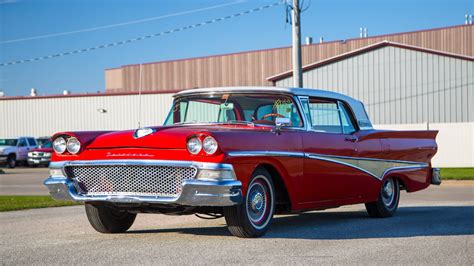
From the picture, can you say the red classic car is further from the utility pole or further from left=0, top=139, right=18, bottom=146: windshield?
left=0, top=139, right=18, bottom=146: windshield

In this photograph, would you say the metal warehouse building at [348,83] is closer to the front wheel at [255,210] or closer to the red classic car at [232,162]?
the red classic car at [232,162]

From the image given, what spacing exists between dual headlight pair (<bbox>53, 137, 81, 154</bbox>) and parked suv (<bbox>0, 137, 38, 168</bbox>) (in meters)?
36.5

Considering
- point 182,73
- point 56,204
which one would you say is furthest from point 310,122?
point 182,73

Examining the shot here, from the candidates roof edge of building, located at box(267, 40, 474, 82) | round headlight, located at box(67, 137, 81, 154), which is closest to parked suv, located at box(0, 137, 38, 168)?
roof edge of building, located at box(267, 40, 474, 82)

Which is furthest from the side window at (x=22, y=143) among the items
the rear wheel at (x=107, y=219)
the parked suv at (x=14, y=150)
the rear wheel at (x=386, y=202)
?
the rear wheel at (x=107, y=219)

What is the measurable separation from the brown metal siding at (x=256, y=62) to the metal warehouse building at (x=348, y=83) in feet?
0.22

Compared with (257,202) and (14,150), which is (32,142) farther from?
(257,202)

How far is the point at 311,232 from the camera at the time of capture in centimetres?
959

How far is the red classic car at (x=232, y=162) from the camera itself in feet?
27.3

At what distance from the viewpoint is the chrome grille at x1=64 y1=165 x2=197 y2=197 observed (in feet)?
27.5

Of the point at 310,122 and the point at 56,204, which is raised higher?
the point at 310,122

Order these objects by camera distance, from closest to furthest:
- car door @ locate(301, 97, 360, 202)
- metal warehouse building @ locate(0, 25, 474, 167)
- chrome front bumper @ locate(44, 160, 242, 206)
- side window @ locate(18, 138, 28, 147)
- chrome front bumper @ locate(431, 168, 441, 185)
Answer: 1. chrome front bumper @ locate(44, 160, 242, 206)
2. car door @ locate(301, 97, 360, 202)
3. chrome front bumper @ locate(431, 168, 441, 185)
4. metal warehouse building @ locate(0, 25, 474, 167)
5. side window @ locate(18, 138, 28, 147)

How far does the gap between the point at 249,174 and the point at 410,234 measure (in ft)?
7.08

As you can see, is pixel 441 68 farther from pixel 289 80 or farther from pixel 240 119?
pixel 240 119
